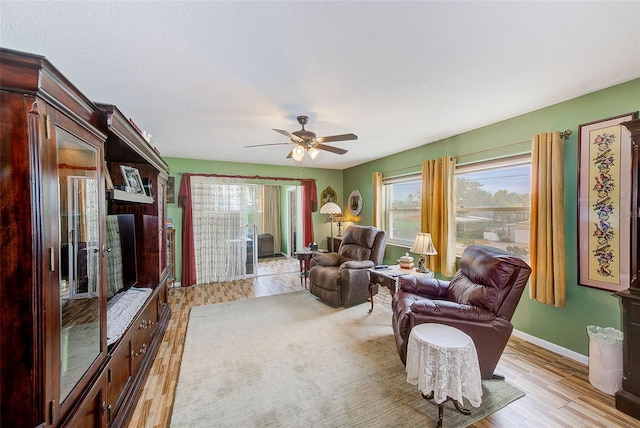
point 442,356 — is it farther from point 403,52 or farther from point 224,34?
point 224,34

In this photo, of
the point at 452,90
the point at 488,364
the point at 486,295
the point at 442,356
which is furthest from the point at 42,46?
the point at 488,364

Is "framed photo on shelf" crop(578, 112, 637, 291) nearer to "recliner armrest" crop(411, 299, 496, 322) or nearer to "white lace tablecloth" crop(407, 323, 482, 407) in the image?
"recliner armrest" crop(411, 299, 496, 322)

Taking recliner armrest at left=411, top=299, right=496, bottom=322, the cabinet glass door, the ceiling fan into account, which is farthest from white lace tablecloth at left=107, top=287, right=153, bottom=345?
recliner armrest at left=411, top=299, right=496, bottom=322

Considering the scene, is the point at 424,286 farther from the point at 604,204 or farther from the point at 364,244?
the point at 604,204

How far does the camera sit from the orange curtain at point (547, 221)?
2.42 metres

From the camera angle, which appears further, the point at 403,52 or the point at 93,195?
the point at 403,52

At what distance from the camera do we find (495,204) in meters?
3.22

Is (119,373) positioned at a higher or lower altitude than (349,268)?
lower

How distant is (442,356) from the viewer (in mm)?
1639

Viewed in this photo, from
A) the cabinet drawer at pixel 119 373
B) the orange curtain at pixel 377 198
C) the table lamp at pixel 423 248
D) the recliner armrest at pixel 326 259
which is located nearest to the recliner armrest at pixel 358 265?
the recliner armrest at pixel 326 259

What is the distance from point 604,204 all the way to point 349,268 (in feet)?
8.68

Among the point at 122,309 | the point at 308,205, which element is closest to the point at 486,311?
the point at 122,309

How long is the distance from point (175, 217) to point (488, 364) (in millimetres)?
5139

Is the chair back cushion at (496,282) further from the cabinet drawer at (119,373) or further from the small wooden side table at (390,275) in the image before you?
the cabinet drawer at (119,373)
